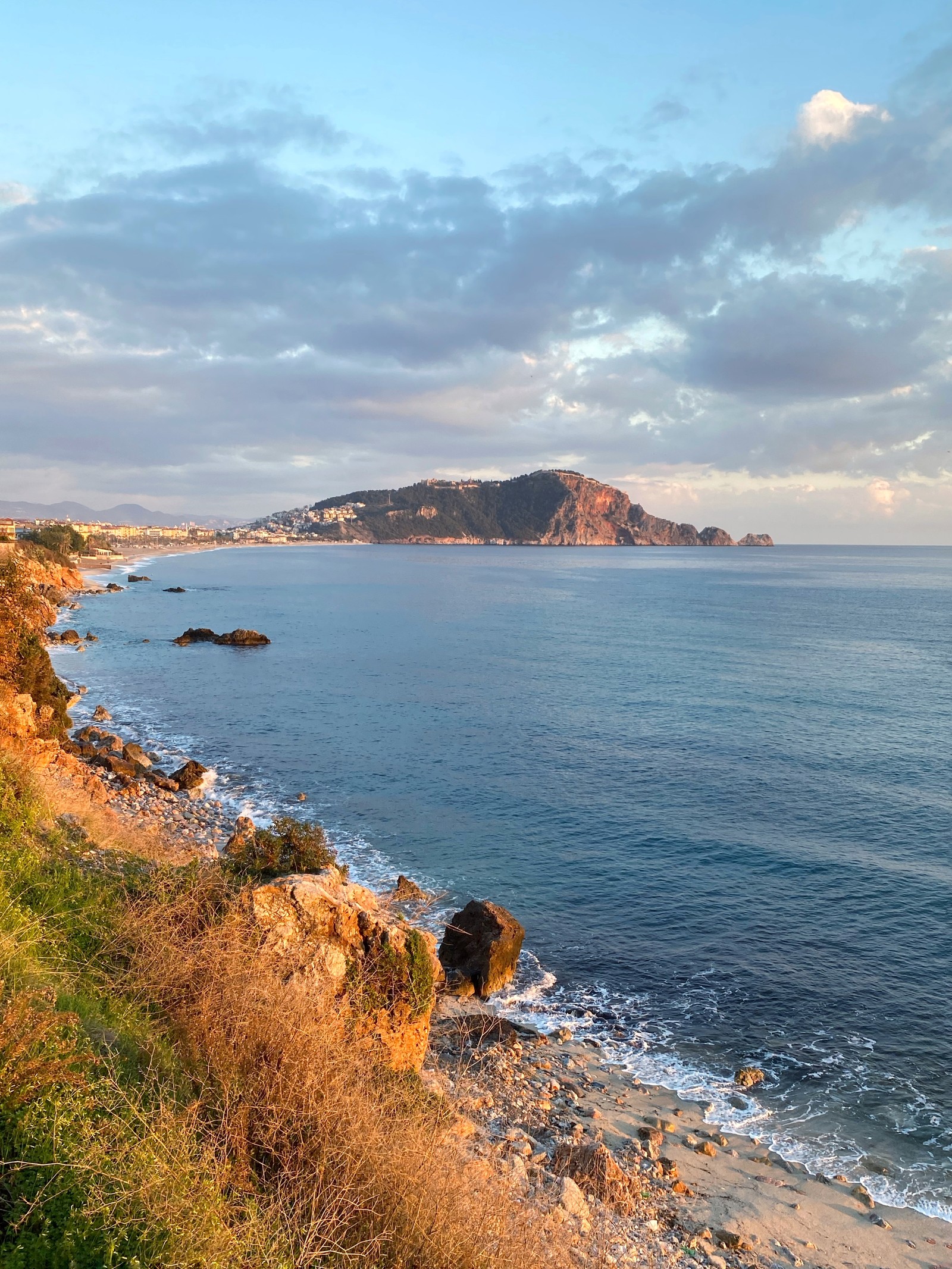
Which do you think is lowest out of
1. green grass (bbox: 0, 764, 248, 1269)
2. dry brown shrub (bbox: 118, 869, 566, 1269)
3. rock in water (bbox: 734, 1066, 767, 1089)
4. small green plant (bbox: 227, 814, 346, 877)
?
rock in water (bbox: 734, 1066, 767, 1089)

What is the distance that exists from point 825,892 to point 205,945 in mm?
19467

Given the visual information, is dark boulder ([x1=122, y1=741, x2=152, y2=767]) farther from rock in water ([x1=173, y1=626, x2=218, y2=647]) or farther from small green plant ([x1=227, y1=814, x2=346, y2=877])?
rock in water ([x1=173, y1=626, x2=218, y2=647])

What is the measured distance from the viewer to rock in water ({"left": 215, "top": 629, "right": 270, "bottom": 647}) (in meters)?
67.6

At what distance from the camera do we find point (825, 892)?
74.2 feet

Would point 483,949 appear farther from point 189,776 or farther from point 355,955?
point 189,776

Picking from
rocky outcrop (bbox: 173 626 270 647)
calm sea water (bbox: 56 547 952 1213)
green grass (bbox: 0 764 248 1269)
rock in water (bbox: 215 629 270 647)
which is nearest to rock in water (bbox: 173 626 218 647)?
rocky outcrop (bbox: 173 626 270 647)

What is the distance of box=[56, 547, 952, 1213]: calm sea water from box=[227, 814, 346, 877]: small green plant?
19.9 feet

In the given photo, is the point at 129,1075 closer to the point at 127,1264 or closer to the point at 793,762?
the point at 127,1264

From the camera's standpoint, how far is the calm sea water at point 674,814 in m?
16.1

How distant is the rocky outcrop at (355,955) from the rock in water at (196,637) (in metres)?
58.5

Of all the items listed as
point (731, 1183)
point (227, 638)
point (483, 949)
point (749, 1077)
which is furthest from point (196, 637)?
point (731, 1183)

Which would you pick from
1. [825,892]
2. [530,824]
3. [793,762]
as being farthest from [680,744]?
[825,892]

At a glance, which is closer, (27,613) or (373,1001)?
(373,1001)

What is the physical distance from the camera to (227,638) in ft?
224
